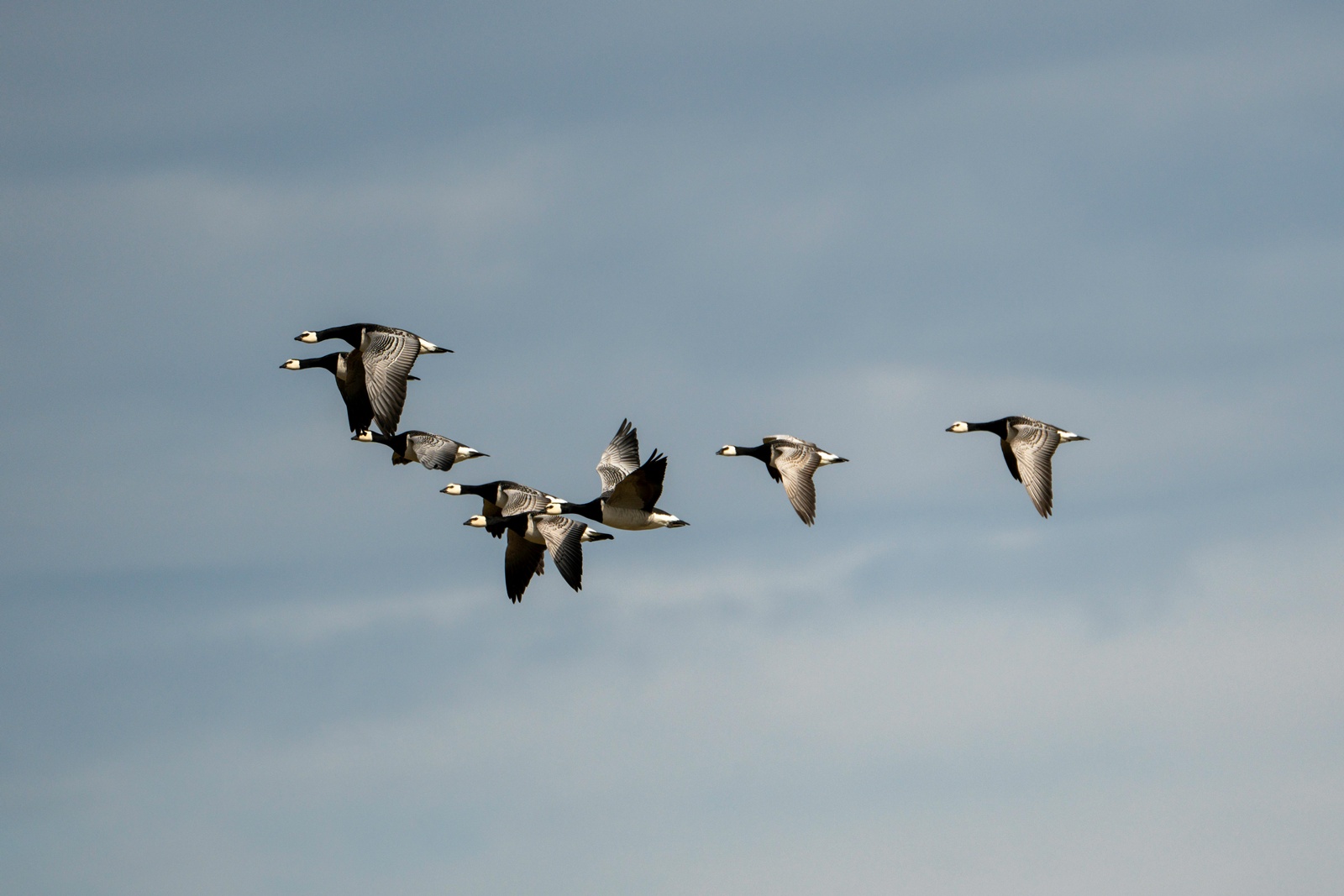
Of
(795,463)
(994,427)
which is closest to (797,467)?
(795,463)

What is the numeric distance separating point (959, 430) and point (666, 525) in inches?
363

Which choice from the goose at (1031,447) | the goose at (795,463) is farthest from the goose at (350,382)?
the goose at (1031,447)

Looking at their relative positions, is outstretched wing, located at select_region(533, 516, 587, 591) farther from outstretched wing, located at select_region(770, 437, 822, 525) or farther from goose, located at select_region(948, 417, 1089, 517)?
goose, located at select_region(948, 417, 1089, 517)

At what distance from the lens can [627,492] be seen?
104ft

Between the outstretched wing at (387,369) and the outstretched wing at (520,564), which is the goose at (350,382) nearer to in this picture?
the outstretched wing at (387,369)

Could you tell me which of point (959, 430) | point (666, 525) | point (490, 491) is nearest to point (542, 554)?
point (490, 491)

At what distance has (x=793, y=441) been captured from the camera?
37.1 m

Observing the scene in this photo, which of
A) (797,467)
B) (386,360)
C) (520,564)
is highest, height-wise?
(386,360)

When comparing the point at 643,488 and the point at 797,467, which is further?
the point at 797,467

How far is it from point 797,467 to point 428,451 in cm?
766

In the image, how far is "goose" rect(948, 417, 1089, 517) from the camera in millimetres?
34625

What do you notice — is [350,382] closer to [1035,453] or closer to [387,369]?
[387,369]

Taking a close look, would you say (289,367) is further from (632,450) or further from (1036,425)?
(1036,425)

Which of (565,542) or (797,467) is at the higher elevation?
(797,467)
